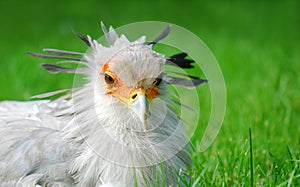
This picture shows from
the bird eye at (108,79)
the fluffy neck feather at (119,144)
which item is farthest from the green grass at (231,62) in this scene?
the bird eye at (108,79)

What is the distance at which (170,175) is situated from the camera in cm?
270

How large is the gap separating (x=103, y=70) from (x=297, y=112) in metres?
2.32

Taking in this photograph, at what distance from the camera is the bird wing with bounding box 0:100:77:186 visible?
258 cm

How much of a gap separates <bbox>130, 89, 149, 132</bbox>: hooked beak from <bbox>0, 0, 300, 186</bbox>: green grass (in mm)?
414

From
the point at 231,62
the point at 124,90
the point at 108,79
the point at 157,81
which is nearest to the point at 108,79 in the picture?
the point at 108,79

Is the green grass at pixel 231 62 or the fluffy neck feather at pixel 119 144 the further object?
the green grass at pixel 231 62

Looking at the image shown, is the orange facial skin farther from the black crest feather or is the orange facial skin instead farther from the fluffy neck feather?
the black crest feather

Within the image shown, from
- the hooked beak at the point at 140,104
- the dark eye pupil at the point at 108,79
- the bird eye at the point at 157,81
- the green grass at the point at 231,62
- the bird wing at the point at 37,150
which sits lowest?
the green grass at the point at 231,62

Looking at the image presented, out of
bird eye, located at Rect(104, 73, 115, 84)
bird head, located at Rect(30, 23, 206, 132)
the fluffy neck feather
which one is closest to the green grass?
the fluffy neck feather

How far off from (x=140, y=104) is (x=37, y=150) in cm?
54

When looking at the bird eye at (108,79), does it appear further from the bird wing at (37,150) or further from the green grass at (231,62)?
the green grass at (231,62)

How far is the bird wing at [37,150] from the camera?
2576 millimetres

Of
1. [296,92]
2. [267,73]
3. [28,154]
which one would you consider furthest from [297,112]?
[28,154]

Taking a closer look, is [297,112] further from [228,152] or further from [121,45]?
[121,45]
